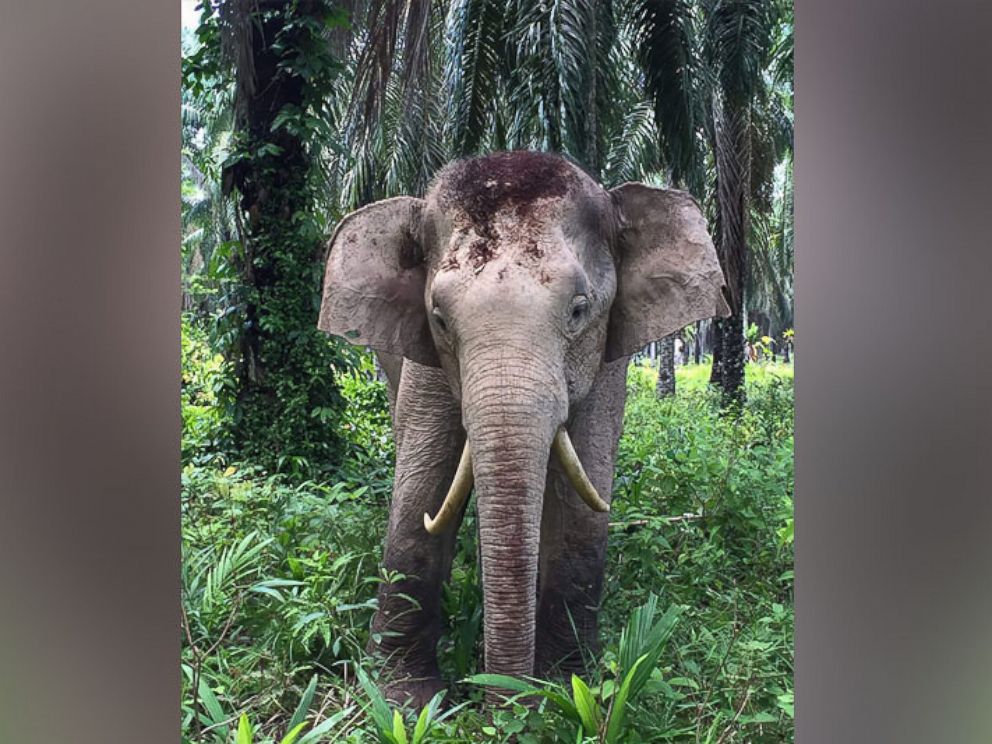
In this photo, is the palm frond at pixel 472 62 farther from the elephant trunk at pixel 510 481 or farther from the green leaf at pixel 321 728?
the green leaf at pixel 321 728

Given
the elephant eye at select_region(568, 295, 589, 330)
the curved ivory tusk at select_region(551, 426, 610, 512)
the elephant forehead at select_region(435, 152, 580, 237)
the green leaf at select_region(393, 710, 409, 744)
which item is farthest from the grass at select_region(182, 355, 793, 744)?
the elephant forehead at select_region(435, 152, 580, 237)

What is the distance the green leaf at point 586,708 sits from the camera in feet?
8.72

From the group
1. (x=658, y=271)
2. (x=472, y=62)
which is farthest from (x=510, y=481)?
(x=472, y=62)

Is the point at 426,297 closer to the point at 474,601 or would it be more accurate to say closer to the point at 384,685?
the point at 474,601

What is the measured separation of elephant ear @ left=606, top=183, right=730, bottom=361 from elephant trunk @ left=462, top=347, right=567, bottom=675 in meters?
0.48

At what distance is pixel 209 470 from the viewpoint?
10.4ft

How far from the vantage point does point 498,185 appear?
2898 mm

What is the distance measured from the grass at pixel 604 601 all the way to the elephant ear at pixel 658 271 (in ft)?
0.55

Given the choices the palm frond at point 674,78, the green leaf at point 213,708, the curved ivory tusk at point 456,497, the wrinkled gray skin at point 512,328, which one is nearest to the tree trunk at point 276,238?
the wrinkled gray skin at point 512,328

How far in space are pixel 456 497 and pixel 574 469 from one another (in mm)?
337
